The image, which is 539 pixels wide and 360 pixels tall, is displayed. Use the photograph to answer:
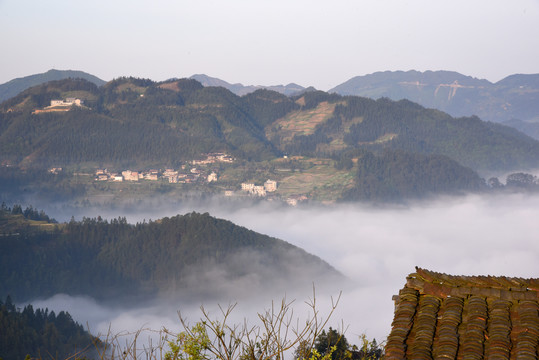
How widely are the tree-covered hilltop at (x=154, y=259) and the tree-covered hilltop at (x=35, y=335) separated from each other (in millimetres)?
60791

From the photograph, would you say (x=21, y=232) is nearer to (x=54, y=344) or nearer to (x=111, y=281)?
(x=111, y=281)

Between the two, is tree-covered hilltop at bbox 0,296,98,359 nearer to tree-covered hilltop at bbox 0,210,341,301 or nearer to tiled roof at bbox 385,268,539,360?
tree-covered hilltop at bbox 0,210,341,301

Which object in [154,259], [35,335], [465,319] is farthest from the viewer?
[154,259]

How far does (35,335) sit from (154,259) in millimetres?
79713

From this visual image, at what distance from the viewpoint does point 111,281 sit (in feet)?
578

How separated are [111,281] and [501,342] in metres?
174

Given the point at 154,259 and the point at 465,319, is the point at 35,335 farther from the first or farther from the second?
the point at 465,319

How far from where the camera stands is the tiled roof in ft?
32.0

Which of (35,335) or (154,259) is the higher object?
(154,259)

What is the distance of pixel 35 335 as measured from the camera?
315 ft

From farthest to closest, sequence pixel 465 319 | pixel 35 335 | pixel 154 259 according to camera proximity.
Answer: pixel 154 259 < pixel 35 335 < pixel 465 319

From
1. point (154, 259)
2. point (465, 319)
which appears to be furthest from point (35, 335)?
point (465, 319)

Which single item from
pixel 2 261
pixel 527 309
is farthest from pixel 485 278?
pixel 2 261

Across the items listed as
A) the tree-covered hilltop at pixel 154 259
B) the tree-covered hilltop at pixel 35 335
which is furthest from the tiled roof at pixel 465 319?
the tree-covered hilltop at pixel 154 259
